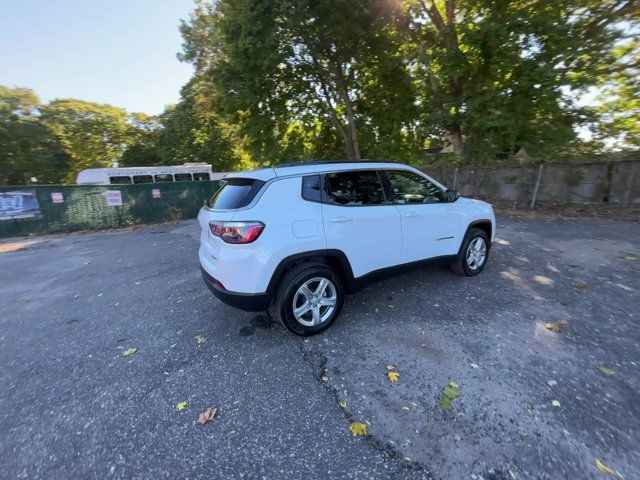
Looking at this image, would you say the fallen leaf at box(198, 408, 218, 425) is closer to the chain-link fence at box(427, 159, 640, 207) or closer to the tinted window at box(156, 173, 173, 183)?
the chain-link fence at box(427, 159, 640, 207)

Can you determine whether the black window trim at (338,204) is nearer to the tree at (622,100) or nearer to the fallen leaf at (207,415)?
the fallen leaf at (207,415)

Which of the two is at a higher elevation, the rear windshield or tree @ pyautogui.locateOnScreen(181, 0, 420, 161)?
tree @ pyautogui.locateOnScreen(181, 0, 420, 161)

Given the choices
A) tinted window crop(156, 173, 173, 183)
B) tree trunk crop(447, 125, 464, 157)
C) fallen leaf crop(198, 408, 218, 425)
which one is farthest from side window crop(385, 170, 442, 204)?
tinted window crop(156, 173, 173, 183)

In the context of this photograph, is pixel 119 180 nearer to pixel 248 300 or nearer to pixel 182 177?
pixel 182 177

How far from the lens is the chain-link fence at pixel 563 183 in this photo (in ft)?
29.4

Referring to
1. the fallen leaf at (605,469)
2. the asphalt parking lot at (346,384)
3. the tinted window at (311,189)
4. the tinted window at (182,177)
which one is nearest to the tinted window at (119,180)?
the tinted window at (182,177)

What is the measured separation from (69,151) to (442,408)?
118 feet

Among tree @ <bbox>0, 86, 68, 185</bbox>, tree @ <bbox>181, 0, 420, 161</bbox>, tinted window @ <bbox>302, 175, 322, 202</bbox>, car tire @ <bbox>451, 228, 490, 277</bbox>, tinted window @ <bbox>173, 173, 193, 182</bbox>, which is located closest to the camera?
tinted window @ <bbox>302, 175, 322, 202</bbox>

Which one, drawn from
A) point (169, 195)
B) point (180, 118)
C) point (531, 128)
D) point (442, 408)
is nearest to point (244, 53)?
point (169, 195)

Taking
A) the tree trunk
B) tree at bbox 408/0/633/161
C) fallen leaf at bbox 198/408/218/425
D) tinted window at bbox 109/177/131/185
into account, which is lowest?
fallen leaf at bbox 198/408/218/425

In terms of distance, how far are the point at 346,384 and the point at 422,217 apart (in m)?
2.24

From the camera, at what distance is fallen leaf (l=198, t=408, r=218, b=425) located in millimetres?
2364

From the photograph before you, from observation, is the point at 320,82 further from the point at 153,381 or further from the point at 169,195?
the point at 153,381

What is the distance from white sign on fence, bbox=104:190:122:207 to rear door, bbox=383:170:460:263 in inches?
494
